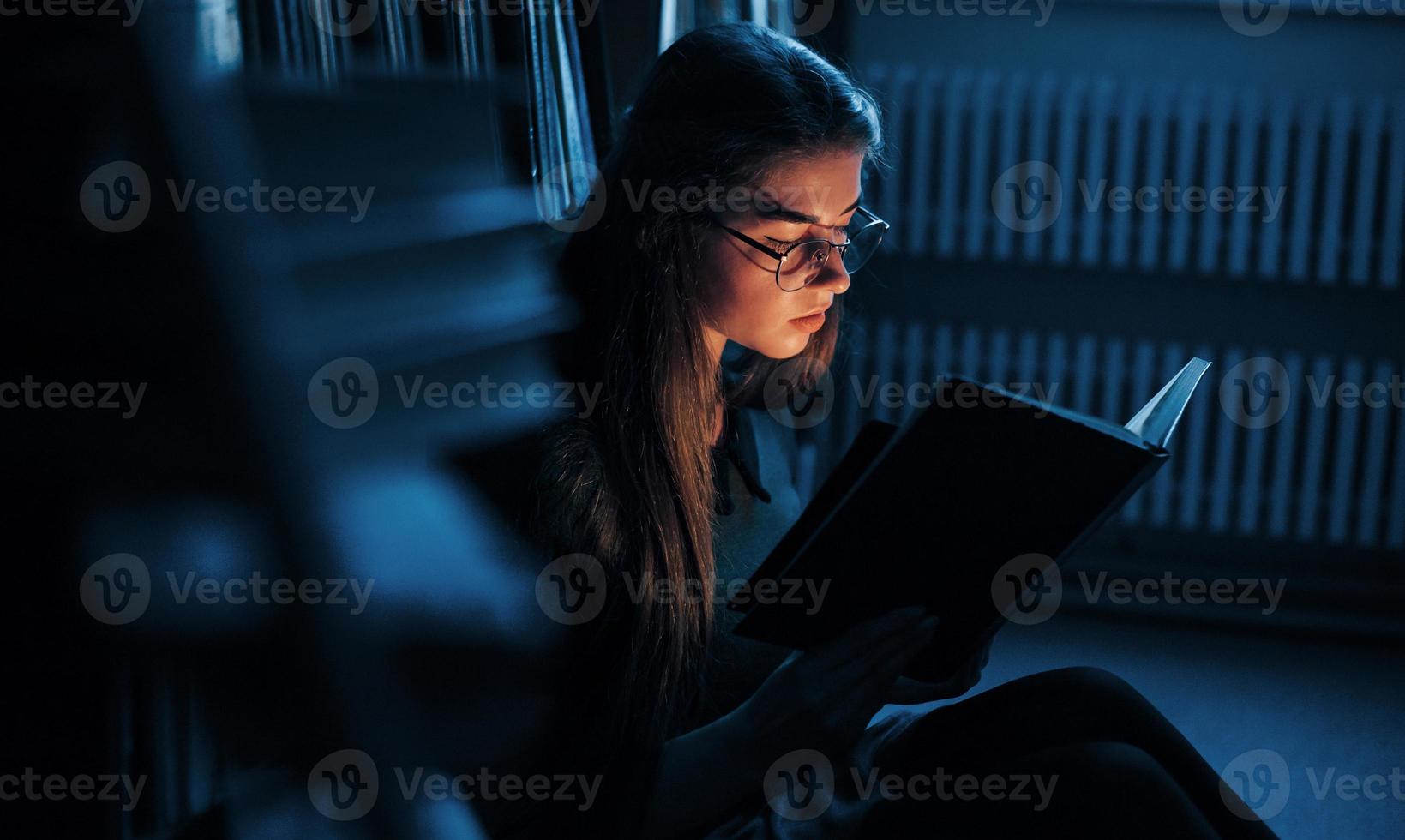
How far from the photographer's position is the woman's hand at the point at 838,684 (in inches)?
39.8

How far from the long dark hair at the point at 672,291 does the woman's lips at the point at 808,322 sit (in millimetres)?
100

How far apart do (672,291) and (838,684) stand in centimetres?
42

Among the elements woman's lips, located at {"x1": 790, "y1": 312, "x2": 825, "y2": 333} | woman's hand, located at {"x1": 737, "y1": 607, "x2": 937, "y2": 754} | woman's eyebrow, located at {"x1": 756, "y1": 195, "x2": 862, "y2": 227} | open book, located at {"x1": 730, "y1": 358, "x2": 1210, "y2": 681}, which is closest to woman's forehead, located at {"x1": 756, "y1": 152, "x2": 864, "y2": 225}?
woman's eyebrow, located at {"x1": 756, "y1": 195, "x2": 862, "y2": 227}

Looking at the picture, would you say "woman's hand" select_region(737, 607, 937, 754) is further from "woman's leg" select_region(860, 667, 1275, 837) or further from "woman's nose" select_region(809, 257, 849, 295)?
"woman's nose" select_region(809, 257, 849, 295)

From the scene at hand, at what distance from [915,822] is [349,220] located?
0.74 metres

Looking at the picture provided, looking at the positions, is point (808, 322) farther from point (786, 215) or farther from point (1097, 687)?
point (1097, 687)

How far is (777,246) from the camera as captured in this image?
3.75 feet

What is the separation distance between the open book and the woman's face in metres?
0.23

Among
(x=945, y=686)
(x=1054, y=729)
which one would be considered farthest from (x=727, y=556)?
(x=1054, y=729)

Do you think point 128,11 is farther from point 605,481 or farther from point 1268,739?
point 1268,739

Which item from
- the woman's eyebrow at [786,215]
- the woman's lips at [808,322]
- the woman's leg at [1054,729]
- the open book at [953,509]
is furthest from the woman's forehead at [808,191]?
the woman's leg at [1054,729]

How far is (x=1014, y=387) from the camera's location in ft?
8.49

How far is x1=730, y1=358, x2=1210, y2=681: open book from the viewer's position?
881mm

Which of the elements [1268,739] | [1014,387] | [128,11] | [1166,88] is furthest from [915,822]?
[1166,88]
